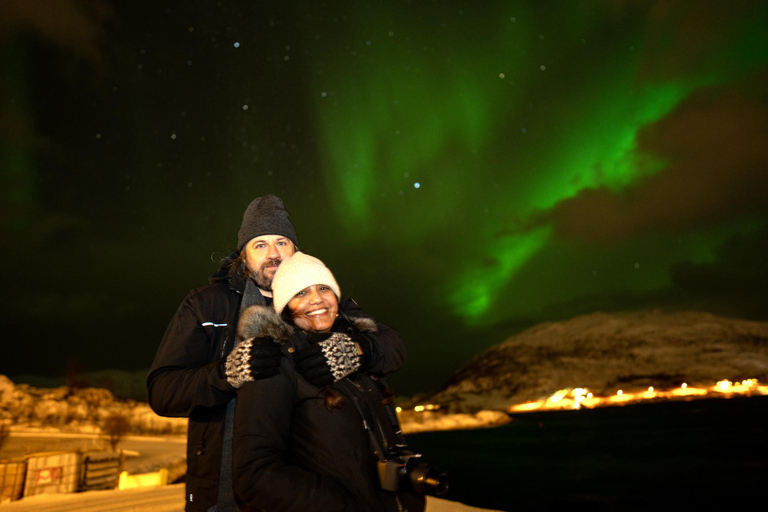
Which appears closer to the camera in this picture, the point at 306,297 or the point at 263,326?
the point at 263,326

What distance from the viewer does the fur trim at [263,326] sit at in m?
2.24

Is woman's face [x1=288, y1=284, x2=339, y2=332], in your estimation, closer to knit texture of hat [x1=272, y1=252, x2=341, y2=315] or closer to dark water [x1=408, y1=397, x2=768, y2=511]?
knit texture of hat [x1=272, y1=252, x2=341, y2=315]

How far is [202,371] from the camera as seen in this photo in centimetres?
232

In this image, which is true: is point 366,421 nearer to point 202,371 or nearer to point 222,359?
point 222,359

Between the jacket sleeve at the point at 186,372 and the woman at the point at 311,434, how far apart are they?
28cm

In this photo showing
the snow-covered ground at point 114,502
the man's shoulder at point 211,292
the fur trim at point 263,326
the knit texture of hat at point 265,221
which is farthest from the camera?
the snow-covered ground at point 114,502

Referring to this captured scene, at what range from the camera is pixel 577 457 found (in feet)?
265

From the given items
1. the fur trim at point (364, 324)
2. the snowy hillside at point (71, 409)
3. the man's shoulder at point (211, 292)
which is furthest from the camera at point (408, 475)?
the snowy hillside at point (71, 409)

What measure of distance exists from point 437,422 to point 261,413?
584 ft

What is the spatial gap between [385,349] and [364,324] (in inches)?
8.4

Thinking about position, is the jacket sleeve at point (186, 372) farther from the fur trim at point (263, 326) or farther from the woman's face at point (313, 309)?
the woman's face at point (313, 309)

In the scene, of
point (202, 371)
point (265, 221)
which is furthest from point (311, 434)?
point (265, 221)

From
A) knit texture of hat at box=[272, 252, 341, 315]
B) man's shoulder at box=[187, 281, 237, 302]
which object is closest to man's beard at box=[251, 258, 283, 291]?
man's shoulder at box=[187, 281, 237, 302]

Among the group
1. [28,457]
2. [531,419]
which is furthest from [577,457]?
[531,419]
